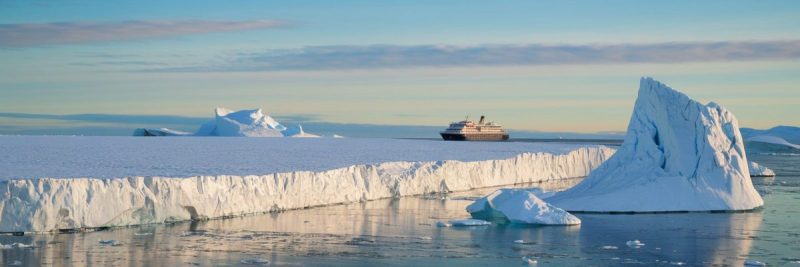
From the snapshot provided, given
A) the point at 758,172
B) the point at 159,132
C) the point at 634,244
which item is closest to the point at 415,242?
the point at 634,244

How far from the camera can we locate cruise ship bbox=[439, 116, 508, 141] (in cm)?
7138

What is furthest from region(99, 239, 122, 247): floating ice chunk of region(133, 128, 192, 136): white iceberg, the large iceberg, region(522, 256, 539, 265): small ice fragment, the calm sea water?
region(133, 128, 192, 136): white iceberg

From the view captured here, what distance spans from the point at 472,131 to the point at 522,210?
56.3 metres

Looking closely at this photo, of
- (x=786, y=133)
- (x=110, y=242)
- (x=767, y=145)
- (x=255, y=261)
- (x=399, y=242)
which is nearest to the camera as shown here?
(x=255, y=261)

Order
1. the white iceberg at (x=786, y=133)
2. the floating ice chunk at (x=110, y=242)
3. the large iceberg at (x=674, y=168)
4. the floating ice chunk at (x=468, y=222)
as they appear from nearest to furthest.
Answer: the floating ice chunk at (x=110, y=242) → the floating ice chunk at (x=468, y=222) → the large iceberg at (x=674, y=168) → the white iceberg at (x=786, y=133)

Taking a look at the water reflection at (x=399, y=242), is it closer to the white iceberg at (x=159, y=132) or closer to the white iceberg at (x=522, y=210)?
the white iceberg at (x=522, y=210)

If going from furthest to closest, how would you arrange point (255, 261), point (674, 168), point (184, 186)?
1. point (674, 168)
2. point (184, 186)
3. point (255, 261)

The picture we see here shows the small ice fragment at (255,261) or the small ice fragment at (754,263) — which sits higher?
the small ice fragment at (754,263)

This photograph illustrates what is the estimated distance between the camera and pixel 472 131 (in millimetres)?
72312

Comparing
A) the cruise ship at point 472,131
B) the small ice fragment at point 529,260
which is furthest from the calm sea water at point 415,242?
the cruise ship at point 472,131

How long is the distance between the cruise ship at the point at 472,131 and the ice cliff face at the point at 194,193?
150 ft

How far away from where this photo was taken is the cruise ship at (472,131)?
2810 inches

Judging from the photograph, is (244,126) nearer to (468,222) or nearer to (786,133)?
(468,222)

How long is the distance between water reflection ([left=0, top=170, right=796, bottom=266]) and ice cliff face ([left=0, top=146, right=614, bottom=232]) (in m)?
0.35
